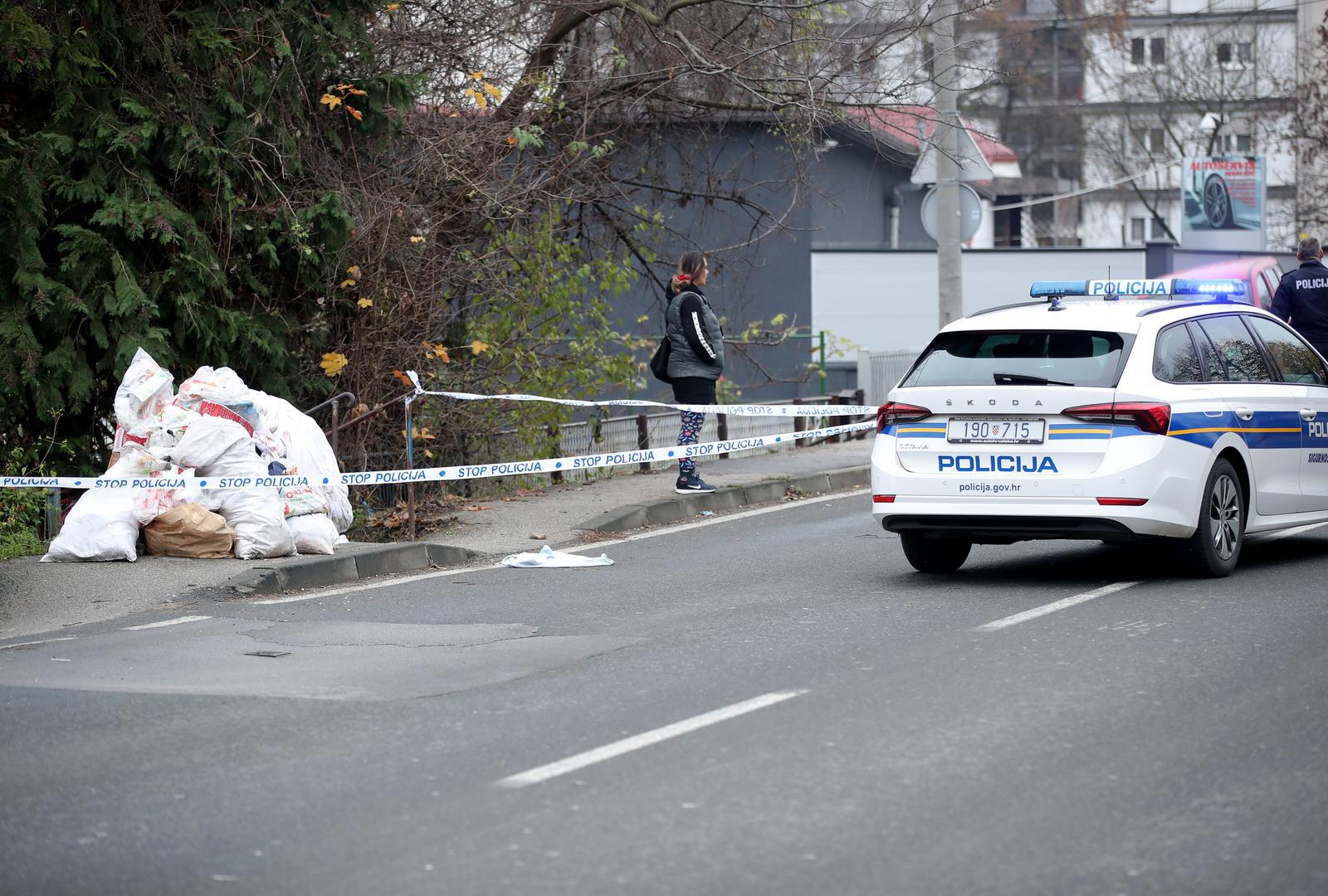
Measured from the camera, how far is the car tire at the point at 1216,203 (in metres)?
33.2

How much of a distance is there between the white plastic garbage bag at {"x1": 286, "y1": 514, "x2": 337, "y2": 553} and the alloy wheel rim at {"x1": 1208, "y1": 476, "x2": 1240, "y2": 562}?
5.39 meters

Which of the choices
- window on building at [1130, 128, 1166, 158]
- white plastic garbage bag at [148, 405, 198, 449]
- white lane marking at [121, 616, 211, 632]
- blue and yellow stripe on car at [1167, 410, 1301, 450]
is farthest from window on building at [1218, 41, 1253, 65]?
white lane marking at [121, 616, 211, 632]

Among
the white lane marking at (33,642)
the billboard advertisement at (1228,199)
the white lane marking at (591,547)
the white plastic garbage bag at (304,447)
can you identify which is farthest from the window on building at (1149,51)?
→ the white lane marking at (33,642)

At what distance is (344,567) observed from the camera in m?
10.8

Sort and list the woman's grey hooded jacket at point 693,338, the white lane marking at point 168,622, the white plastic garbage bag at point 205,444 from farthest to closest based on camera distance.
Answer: the woman's grey hooded jacket at point 693,338 → the white plastic garbage bag at point 205,444 → the white lane marking at point 168,622

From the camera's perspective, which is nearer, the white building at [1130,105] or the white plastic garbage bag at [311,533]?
the white plastic garbage bag at [311,533]

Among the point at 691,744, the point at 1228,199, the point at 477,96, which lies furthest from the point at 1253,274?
the point at 691,744

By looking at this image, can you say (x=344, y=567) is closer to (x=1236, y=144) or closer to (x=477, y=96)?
(x=477, y=96)

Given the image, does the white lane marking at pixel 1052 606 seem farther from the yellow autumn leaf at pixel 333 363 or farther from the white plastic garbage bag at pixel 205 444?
the yellow autumn leaf at pixel 333 363

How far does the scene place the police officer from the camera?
592 inches

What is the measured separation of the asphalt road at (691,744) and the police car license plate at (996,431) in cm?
83

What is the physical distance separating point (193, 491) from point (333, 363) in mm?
2813

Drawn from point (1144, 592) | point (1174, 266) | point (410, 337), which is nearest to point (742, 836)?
point (1144, 592)

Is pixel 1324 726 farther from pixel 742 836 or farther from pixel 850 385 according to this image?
pixel 850 385
